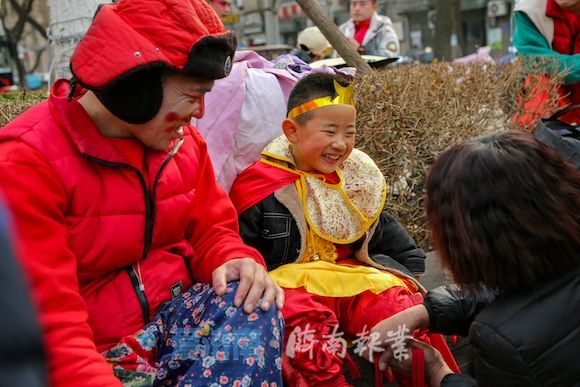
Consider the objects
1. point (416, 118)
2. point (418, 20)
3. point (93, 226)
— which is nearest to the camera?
point (93, 226)

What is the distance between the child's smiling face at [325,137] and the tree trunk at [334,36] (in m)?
1.62

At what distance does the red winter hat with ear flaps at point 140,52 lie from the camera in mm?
1990

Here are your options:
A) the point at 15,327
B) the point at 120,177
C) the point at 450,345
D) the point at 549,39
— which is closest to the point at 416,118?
the point at 450,345

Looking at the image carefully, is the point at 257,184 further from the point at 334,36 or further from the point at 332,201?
the point at 334,36

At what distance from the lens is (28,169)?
194cm

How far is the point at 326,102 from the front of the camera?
304cm

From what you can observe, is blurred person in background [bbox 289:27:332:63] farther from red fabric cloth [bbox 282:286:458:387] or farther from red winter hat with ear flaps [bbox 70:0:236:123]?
red winter hat with ear flaps [bbox 70:0:236:123]

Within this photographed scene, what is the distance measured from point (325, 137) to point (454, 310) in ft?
2.88

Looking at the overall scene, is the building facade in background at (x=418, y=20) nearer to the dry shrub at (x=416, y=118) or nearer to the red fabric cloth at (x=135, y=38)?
the dry shrub at (x=416, y=118)

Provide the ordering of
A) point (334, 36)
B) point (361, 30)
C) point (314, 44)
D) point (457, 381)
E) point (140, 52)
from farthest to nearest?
point (361, 30), point (314, 44), point (334, 36), point (457, 381), point (140, 52)

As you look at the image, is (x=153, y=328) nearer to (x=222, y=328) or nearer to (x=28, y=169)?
(x=222, y=328)

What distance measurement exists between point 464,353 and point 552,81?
2.28m

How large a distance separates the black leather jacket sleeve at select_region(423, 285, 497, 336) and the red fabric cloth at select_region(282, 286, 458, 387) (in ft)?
0.47

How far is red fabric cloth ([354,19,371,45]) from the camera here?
756cm
